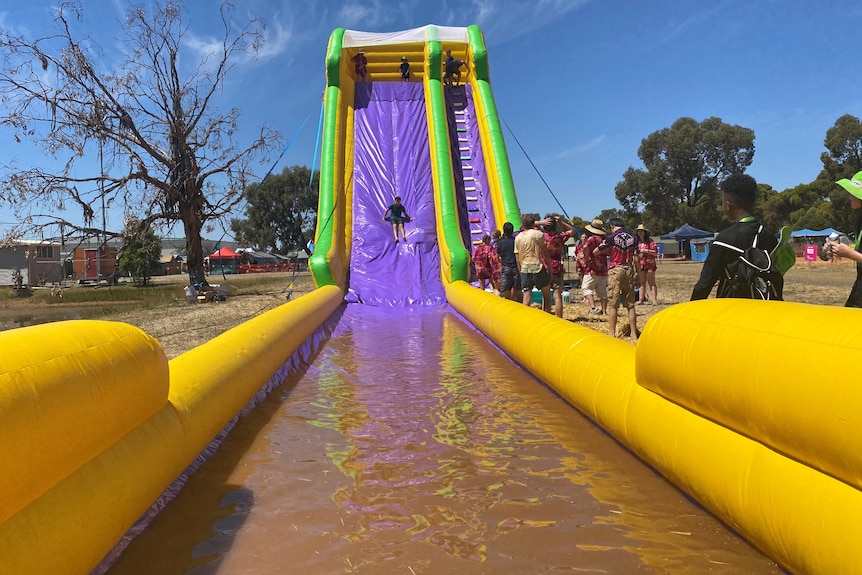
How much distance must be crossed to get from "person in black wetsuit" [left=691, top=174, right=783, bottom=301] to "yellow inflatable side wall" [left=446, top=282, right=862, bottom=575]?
50cm

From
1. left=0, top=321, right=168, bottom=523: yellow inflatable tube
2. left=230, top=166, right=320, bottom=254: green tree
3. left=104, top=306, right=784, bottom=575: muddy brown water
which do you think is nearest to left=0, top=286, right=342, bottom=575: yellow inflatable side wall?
left=0, top=321, right=168, bottom=523: yellow inflatable tube

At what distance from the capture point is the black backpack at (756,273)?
88.9 inches

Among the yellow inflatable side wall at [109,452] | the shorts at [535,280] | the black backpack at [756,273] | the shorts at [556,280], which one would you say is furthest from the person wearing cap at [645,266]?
the yellow inflatable side wall at [109,452]

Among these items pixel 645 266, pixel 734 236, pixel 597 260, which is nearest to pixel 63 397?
pixel 734 236

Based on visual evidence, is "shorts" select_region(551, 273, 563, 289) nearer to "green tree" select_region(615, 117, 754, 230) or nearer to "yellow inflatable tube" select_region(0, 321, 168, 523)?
"yellow inflatable tube" select_region(0, 321, 168, 523)

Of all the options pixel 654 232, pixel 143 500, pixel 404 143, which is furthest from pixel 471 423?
pixel 654 232

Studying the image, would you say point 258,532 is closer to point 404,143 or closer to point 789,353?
point 789,353

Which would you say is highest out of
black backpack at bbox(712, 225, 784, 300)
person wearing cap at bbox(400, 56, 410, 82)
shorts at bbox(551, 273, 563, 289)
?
person wearing cap at bbox(400, 56, 410, 82)

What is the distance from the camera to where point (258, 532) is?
1.74 m

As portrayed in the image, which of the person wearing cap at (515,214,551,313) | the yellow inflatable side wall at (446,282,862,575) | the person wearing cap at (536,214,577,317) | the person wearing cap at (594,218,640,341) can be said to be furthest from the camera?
the person wearing cap at (536,214,577,317)

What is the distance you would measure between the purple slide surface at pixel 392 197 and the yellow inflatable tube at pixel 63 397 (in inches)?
231

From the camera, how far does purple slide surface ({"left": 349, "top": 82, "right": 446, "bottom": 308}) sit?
8.02 meters

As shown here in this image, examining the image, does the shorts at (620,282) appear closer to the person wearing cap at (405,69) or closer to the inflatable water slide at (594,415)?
the inflatable water slide at (594,415)

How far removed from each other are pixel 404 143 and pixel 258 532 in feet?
29.2
